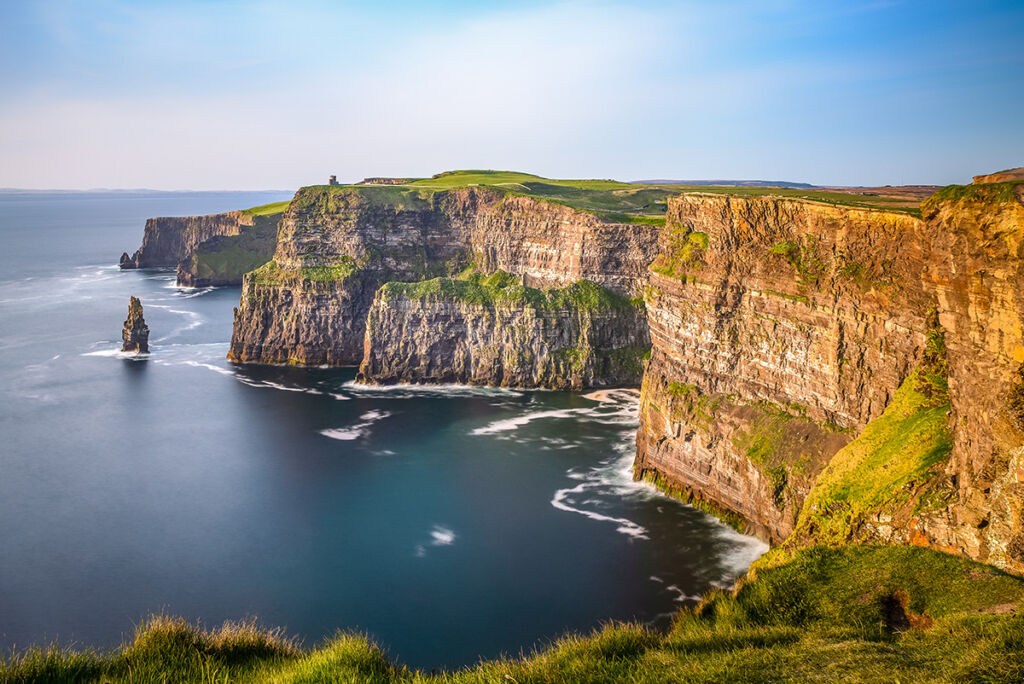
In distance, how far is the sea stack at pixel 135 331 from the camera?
4186 inches

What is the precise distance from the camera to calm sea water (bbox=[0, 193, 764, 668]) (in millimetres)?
42531

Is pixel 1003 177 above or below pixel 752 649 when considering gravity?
above

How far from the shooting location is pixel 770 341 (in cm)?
4997

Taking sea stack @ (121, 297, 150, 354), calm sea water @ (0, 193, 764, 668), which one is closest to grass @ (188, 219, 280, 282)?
sea stack @ (121, 297, 150, 354)

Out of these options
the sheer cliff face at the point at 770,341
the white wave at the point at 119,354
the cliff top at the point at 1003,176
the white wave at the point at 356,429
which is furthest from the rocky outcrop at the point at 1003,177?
the white wave at the point at 119,354

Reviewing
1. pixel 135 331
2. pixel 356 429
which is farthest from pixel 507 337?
pixel 135 331

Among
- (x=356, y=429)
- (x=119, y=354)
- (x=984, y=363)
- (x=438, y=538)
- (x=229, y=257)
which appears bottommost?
(x=438, y=538)

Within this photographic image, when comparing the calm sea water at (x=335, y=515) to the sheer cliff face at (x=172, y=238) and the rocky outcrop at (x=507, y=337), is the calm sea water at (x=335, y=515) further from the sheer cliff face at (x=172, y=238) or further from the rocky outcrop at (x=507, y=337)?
the sheer cliff face at (x=172, y=238)

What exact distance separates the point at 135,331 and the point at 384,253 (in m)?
34.3

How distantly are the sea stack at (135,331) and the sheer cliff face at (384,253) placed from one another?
12.4 m

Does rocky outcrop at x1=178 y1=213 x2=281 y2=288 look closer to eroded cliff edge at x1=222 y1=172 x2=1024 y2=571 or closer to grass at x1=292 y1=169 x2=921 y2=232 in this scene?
grass at x1=292 y1=169 x2=921 y2=232

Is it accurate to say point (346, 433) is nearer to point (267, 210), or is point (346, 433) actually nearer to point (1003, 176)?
point (1003, 176)

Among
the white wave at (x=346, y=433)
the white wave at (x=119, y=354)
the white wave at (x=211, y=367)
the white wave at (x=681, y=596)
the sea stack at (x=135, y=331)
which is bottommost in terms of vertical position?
the white wave at (x=681, y=596)

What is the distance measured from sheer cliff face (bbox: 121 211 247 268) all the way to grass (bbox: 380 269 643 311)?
98.4m
